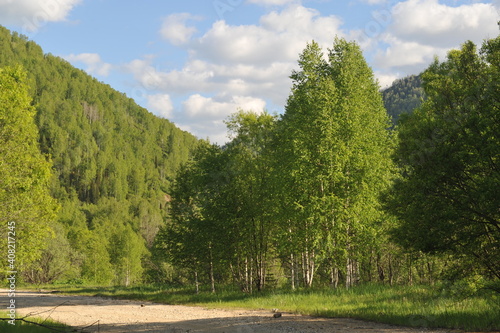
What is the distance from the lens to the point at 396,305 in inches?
727

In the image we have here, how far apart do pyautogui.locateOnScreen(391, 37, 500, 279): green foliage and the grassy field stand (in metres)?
1.91

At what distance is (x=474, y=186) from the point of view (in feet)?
48.0

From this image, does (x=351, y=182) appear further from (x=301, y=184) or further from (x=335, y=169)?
(x=301, y=184)

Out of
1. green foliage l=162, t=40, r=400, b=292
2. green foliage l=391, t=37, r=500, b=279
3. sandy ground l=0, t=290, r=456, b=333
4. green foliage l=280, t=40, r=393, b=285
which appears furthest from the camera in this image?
green foliage l=162, t=40, r=400, b=292

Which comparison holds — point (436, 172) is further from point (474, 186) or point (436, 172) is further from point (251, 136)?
point (251, 136)

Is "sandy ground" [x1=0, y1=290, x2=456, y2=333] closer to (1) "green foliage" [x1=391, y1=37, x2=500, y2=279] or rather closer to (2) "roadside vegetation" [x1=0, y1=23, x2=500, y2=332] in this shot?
(2) "roadside vegetation" [x1=0, y1=23, x2=500, y2=332]

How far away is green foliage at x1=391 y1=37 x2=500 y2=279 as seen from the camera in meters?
13.8

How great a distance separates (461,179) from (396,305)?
6882 millimetres

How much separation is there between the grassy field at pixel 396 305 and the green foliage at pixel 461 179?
1.91 meters

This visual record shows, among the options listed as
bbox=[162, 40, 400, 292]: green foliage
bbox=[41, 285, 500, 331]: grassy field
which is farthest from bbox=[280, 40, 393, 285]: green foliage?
bbox=[41, 285, 500, 331]: grassy field

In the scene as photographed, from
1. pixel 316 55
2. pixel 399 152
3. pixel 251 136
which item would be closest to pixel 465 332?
pixel 399 152

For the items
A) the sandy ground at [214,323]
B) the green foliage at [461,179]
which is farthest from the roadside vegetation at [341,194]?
the sandy ground at [214,323]

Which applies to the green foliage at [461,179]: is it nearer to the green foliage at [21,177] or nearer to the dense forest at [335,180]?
the dense forest at [335,180]

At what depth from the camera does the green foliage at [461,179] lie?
1382cm
